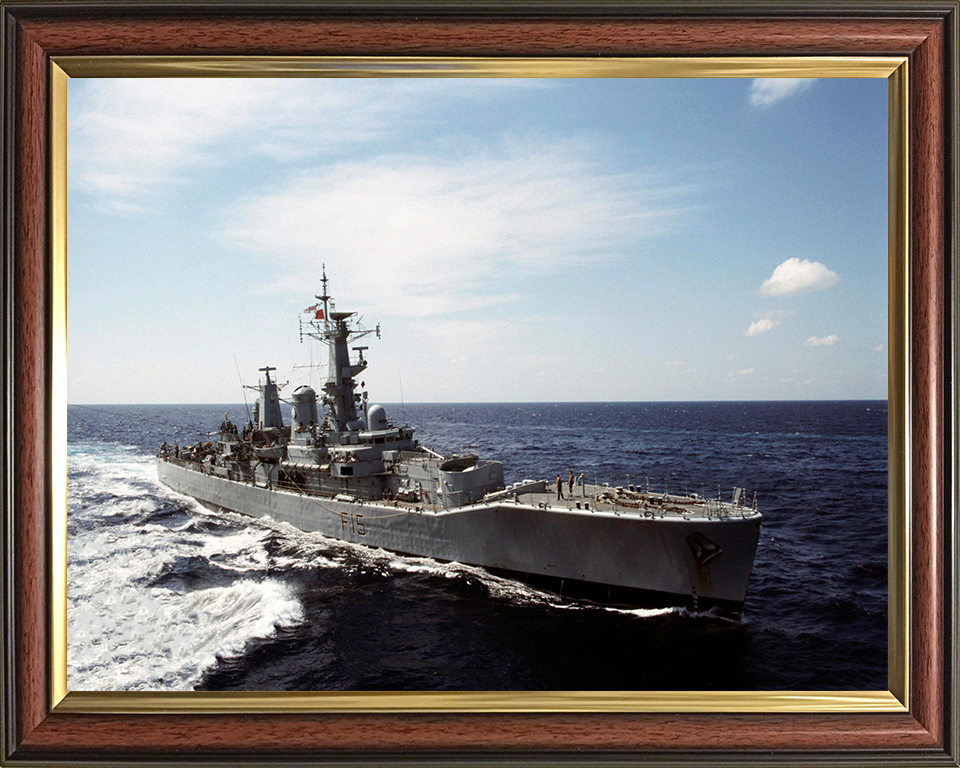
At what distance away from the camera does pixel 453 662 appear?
402 inches

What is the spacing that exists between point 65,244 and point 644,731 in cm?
→ 527

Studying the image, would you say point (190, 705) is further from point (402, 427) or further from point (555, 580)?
point (402, 427)

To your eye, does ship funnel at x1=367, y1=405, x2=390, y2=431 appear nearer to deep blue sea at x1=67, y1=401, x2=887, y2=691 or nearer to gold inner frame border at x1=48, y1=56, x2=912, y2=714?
deep blue sea at x1=67, y1=401, x2=887, y2=691

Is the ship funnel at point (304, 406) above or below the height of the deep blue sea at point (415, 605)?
above

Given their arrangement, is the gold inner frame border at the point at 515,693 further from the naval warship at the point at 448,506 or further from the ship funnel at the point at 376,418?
the ship funnel at the point at 376,418

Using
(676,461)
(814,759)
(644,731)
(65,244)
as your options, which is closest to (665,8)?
(65,244)

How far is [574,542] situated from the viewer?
13375 mm

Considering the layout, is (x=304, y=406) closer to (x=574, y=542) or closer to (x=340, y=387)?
(x=340, y=387)

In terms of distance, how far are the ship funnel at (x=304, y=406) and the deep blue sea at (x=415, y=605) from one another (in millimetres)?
3318

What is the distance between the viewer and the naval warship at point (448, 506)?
12.1 meters

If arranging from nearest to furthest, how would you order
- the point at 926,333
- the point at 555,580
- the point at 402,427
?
1. the point at 926,333
2. the point at 555,580
3. the point at 402,427

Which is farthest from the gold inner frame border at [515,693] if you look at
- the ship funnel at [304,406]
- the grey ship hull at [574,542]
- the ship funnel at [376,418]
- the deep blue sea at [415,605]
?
the ship funnel at [304,406]

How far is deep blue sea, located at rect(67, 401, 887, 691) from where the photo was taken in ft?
13.9

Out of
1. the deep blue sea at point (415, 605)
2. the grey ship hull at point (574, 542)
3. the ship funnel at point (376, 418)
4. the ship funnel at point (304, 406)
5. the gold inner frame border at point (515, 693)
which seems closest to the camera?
the gold inner frame border at point (515, 693)
